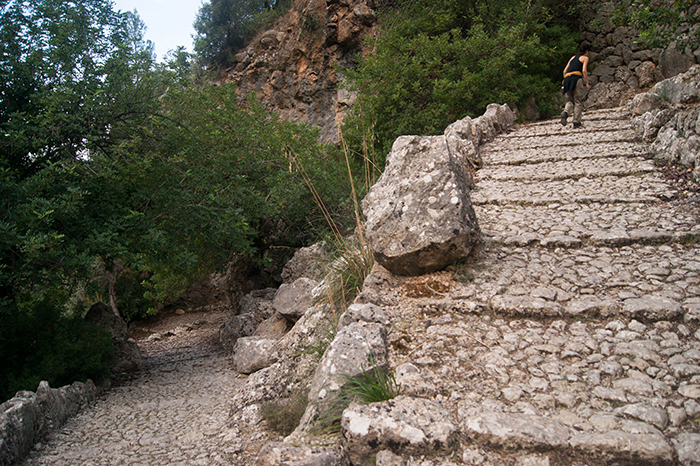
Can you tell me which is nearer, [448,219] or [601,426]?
[601,426]

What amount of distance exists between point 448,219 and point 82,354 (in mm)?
4947

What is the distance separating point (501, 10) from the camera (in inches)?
469

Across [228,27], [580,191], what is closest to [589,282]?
[580,191]

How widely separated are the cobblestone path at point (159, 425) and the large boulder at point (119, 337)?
0.94ft

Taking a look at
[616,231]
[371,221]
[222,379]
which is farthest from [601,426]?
[222,379]

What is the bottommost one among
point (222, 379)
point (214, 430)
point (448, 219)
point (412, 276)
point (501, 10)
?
point (222, 379)

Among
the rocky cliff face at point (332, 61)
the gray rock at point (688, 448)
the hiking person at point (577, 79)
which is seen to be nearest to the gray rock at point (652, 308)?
the gray rock at point (688, 448)

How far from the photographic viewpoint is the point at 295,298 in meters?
5.52

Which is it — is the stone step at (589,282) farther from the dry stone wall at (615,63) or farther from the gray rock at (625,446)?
the dry stone wall at (615,63)

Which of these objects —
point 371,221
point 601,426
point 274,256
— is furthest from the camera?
point 274,256

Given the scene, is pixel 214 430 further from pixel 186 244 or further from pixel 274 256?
pixel 274 256

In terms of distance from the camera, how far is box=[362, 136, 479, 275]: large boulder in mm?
3240

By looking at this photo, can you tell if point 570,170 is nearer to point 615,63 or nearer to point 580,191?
point 580,191

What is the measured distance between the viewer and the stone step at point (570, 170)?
18.6 feet
